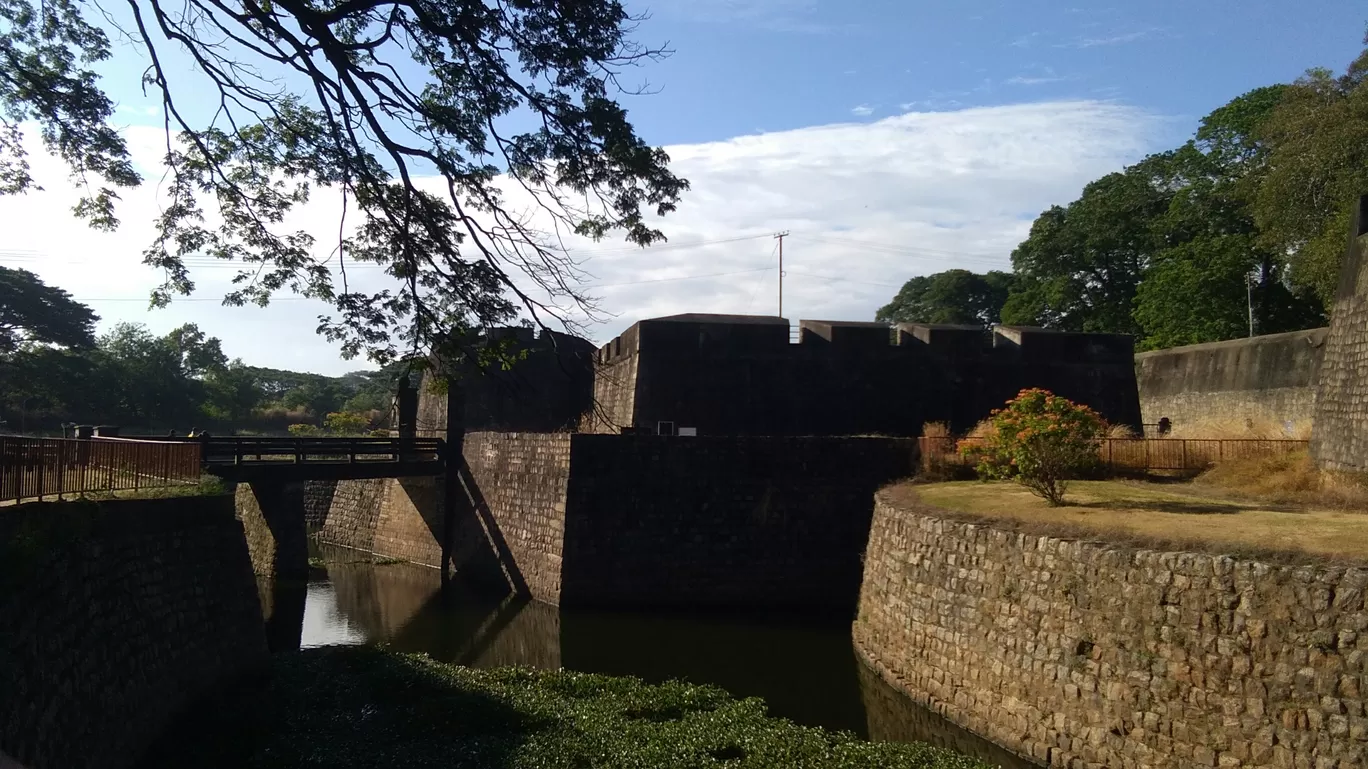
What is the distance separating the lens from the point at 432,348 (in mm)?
7215

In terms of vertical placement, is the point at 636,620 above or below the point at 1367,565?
below

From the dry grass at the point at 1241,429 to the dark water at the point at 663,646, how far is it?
1048 centimetres

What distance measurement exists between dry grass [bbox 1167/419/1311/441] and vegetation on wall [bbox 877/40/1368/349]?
382 cm

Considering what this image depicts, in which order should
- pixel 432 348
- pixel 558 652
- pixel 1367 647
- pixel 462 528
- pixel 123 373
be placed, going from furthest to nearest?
pixel 123 373 < pixel 462 528 < pixel 558 652 < pixel 432 348 < pixel 1367 647

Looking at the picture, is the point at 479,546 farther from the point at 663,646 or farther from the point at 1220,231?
the point at 1220,231

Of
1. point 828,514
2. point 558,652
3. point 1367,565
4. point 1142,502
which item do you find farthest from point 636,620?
point 1367,565

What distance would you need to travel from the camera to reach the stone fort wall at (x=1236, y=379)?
20.1 meters

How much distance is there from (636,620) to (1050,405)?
23.7 feet

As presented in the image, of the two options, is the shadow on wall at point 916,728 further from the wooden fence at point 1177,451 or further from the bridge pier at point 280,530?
the bridge pier at point 280,530

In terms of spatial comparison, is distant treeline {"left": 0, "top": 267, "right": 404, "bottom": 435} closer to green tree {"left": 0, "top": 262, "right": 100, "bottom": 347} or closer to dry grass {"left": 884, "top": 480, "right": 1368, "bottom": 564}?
green tree {"left": 0, "top": 262, "right": 100, "bottom": 347}

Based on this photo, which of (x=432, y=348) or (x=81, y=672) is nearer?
(x=81, y=672)

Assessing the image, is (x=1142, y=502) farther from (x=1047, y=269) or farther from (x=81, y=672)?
(x=1047, y=269)

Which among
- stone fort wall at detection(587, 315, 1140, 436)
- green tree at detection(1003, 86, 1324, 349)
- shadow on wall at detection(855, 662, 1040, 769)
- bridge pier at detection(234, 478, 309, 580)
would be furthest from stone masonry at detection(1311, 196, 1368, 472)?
bridge pier at detection(234, 478, 309, 580)

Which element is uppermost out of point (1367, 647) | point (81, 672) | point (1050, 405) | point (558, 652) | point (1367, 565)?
point (1050, 405)
